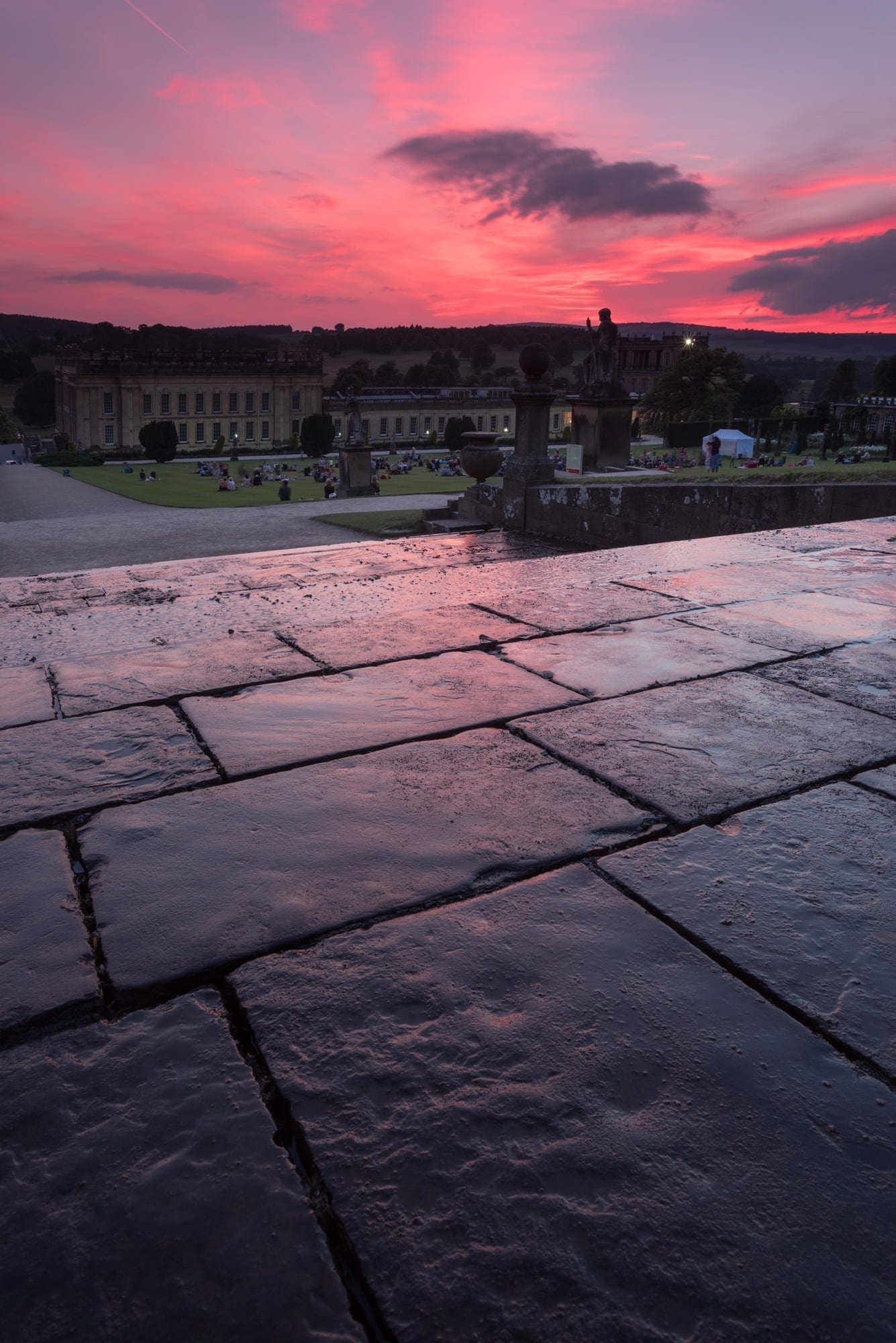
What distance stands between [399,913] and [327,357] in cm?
16928

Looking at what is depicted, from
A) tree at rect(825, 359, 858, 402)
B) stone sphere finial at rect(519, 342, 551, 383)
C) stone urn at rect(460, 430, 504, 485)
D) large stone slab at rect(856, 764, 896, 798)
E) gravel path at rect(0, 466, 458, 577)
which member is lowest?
gravel path at rect(0, 466, 458, 577)

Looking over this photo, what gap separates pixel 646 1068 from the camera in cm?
132

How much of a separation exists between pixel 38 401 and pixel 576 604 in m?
127

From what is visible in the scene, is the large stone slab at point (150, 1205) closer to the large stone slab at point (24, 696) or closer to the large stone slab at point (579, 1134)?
the large stone slab at point (579, 1134)

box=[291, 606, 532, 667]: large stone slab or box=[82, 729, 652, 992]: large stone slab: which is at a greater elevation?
box=[291, 606, 532, 667]: large stone slab

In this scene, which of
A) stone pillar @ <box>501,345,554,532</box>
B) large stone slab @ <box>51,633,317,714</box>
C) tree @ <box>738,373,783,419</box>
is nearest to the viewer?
large stone slab @ <box>51,633,317,714</box>

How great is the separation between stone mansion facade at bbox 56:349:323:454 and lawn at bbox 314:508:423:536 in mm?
64884

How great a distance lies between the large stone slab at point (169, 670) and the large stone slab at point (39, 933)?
3.30ft

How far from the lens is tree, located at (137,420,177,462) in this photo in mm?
61312

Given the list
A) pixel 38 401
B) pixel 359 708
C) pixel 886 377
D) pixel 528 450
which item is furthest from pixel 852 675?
pixel 38 401

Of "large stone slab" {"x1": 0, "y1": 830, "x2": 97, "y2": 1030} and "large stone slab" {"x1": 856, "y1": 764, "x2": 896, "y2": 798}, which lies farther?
"large stone slab" {"x1": 856, "y1": 764, "x2": 896, "y2": 798}

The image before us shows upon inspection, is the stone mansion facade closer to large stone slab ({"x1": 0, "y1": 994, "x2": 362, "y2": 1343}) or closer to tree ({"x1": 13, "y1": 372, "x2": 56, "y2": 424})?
tree ({"x1": 13, "y1": 372, "x2": 56, "y2": 424})

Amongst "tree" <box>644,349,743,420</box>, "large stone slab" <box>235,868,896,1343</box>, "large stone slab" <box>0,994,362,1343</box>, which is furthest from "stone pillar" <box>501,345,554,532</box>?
"tree" <box>644,349,743,420</box>

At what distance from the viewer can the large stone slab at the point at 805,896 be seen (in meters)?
1.49
